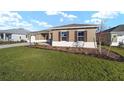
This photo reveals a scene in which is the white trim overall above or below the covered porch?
below

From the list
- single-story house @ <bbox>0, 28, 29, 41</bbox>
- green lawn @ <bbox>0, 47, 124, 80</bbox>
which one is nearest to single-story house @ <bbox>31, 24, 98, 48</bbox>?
green lawn @ <bbox>0, 47, 124, 80</bbox>

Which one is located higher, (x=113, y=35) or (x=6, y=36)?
(x=6, y=36)

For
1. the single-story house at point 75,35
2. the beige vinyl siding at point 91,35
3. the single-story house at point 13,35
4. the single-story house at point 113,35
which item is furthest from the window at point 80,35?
the single-story house at point 13,35

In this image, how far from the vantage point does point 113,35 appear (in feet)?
91.8

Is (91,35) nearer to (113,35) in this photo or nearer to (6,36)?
(113,35)

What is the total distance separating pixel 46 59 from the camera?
13367 millimetres

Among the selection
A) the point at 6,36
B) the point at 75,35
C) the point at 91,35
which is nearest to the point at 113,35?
the point at 91,35

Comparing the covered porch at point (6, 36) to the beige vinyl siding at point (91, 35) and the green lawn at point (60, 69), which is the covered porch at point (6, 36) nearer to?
the beige vinyl siding at point (91, 35)

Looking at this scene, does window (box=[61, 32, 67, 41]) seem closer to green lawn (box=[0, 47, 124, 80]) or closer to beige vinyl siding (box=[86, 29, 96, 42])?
beige vinyl siding (box=[86, 29, 96, 42])

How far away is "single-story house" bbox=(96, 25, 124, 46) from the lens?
26.6m

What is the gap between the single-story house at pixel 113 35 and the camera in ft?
87.2

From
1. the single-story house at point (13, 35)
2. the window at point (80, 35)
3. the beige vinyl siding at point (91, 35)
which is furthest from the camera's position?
the single-story house at point (13, 35)
